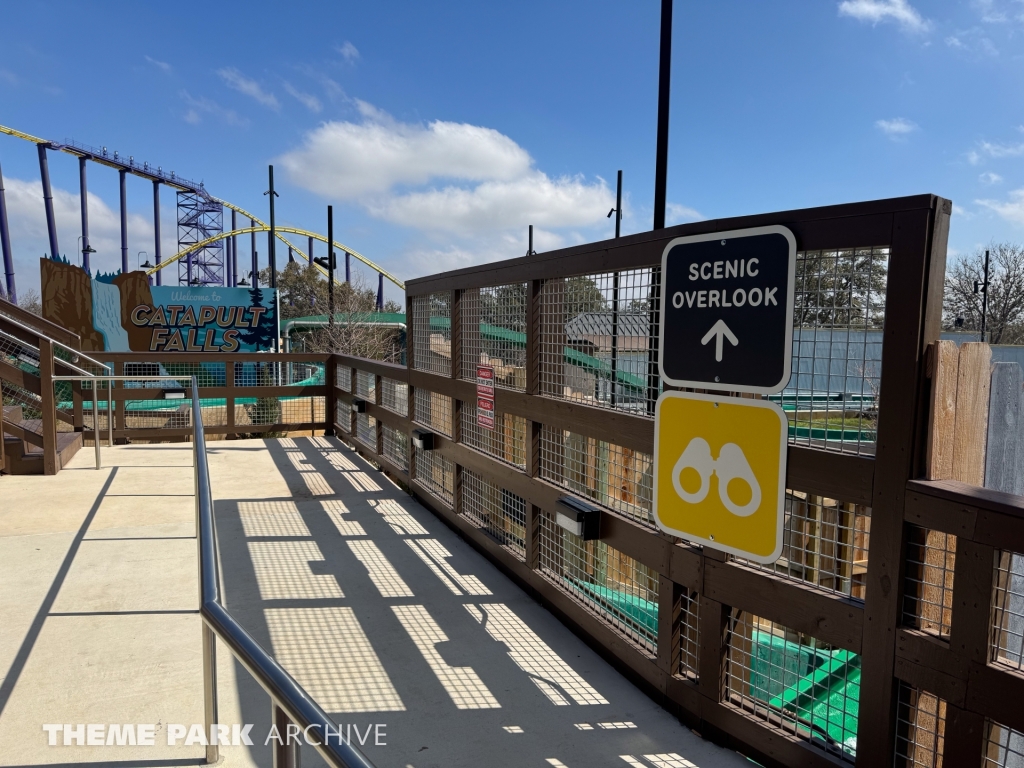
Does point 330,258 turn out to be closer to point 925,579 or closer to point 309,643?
point 309,643

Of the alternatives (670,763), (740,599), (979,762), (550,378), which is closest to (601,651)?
(670,763)

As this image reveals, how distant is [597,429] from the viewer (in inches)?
139

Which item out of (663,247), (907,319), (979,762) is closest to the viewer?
(979,762)

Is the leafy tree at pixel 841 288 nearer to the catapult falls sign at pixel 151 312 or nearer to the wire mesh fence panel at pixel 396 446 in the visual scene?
the wire mesh fence panel at pixel 396 446

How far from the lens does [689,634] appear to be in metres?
2.95

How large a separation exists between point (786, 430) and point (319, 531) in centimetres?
412

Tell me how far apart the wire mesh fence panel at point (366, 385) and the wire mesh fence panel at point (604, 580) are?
14.7ft

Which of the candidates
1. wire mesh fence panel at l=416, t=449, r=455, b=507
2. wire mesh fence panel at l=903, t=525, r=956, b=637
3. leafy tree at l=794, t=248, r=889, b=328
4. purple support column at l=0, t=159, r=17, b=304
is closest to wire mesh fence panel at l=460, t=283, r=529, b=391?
wire mesh fence panel at l=416, t=449, r=455, b=507

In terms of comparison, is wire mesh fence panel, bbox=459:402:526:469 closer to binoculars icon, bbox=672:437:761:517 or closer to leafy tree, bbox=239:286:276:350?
binoculars icon, bbox=672:437:761:517

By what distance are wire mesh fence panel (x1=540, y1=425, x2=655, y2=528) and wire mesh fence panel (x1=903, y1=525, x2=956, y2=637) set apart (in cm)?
116

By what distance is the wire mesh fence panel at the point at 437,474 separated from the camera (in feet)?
19.2

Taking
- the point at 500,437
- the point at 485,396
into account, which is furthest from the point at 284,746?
the point at 485,396

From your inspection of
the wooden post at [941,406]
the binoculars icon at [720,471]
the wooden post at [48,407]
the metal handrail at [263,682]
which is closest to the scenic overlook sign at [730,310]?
the binoculars icon at [720,471]

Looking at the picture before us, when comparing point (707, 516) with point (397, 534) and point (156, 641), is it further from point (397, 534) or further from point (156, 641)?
point (397, 534)
